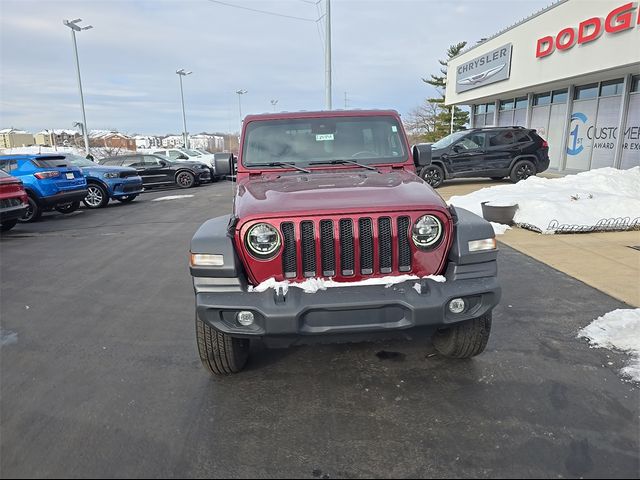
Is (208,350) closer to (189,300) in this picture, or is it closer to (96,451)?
(96,451)

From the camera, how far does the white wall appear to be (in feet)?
41.8

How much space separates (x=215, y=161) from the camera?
466cm

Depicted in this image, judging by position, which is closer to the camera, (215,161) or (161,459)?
(161,459)

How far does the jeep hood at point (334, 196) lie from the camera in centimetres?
279

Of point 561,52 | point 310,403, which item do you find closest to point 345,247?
point 310,403

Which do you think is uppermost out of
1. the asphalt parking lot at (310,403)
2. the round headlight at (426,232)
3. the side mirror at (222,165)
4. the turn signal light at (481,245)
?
the side mirror at (222,165)

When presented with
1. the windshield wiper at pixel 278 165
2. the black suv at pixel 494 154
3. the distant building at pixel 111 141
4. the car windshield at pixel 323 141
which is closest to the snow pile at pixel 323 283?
the windshield wiper at pixel 278 165

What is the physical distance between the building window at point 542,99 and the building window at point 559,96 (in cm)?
31

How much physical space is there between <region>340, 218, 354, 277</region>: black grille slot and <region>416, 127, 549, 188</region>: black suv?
11570mm

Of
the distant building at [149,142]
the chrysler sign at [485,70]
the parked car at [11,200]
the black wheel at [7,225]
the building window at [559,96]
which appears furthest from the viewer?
the distant building at [149,142]

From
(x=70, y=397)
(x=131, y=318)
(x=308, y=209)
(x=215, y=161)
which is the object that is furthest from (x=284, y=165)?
(x=70, y=397)

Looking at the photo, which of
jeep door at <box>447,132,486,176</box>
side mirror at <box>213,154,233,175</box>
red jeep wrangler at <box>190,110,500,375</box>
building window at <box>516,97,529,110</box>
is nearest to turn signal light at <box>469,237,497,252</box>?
red jeep wrangler at <box>190,110,500,375</box>

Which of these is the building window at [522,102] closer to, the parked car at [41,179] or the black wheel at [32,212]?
the parked car at [41,179]

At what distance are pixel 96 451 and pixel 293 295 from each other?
137cm
